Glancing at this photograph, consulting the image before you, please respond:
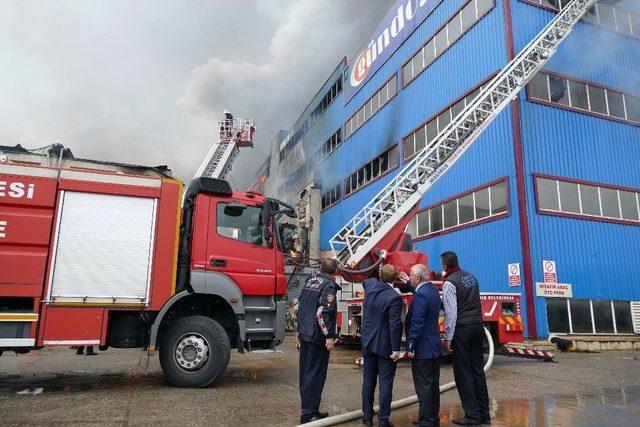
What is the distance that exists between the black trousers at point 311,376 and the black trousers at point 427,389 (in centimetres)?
100

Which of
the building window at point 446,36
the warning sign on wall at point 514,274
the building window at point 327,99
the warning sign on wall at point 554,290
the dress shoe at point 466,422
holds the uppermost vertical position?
the building window at point 327,99

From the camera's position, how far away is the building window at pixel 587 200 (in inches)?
615

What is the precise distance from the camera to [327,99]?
36156 mm

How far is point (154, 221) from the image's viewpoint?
6.84m

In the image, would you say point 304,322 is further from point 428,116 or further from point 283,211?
point 428,116

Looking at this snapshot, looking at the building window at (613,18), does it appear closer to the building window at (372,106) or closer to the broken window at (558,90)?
the broken window at (558,90)

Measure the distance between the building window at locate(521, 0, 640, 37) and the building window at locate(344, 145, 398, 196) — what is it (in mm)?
9603

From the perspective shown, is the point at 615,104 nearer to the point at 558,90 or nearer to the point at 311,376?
the point at 558,90

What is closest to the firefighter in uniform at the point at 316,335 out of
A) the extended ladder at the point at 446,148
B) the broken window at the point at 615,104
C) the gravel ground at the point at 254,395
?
the gravel ground at the point at 254,395

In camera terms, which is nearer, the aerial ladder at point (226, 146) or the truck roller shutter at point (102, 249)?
the truck roller shutter at point (102, 249)

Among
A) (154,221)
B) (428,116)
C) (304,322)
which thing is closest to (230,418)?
(304,322)

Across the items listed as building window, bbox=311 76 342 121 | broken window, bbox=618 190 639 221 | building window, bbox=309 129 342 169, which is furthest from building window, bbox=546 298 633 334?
building window, bbox=311 76 342 121

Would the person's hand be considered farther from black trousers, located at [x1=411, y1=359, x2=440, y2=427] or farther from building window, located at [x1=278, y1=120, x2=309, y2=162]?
building window, located at [x1=278, y1=120, x2=309, y2=162]

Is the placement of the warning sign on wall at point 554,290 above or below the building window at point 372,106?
below
